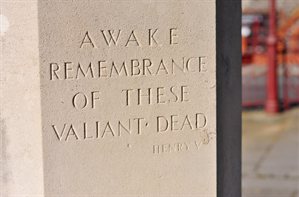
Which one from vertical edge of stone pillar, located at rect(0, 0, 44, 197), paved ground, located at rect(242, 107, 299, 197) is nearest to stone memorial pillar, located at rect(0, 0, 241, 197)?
vertical edge of stone pillar, located at rect(0, 0, 44, 197)

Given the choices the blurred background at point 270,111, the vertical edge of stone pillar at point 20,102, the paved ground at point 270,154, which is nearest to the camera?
the vertical edge of stone pillar at point 20,102

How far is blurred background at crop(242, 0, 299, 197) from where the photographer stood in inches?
305

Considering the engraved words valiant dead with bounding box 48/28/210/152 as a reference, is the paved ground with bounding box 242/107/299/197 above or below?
below

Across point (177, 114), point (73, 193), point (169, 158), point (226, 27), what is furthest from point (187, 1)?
point (73, 193)

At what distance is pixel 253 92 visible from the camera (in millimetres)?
15219

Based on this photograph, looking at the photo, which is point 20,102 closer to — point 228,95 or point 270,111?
point 228,95

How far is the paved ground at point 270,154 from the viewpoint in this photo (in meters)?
7.41

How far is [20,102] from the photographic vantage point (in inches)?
154

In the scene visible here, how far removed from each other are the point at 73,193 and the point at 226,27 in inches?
51.7

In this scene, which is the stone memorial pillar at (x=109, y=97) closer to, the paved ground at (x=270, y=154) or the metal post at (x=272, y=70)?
the paved ground at (x=270, y=154)

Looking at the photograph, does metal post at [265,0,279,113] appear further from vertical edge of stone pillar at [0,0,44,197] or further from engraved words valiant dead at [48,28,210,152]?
vertical edge of stone pillar at [0,0,44,197]

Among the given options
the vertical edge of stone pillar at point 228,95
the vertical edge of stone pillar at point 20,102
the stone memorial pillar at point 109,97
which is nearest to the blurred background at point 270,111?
the vertical edge of stone pillar at point 228,95

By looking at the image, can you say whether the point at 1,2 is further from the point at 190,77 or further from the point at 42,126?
the point at 190,77

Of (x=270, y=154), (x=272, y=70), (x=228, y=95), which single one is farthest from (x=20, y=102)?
(x=272, y=70)
